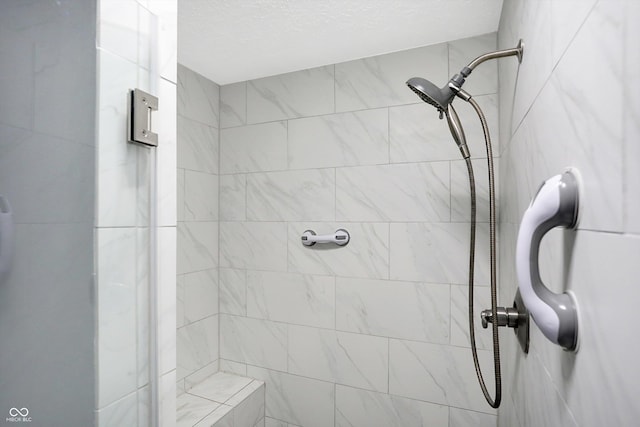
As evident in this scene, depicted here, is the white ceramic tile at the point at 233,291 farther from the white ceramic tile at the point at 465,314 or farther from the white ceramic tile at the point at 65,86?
the white ceramic tile at the point at 65,86

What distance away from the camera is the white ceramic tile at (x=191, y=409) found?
4.84ft

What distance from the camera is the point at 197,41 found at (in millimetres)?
1530

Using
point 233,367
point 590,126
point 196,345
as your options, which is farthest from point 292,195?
point 590,126

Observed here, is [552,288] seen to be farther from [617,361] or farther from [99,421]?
[99,421]

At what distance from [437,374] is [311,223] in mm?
966

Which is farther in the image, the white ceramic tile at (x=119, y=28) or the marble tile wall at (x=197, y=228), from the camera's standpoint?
the marble tile wall at (x=197, y=228)

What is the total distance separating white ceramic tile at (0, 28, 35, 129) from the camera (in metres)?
0.48

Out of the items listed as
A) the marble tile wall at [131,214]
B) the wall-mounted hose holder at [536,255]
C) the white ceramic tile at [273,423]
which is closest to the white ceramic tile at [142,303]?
the marble tile wall at [131,214]

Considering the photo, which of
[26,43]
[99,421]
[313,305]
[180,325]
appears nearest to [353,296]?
[313,305]

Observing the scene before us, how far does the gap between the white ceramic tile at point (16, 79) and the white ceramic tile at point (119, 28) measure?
112mm

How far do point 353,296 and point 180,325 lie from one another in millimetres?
948

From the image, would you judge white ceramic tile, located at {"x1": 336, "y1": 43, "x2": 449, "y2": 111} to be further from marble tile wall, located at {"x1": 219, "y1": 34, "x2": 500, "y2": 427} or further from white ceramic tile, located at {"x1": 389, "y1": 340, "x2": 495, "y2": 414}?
white ceramic tile, located at {"x1": 389, "y1": 340, "x2": 495, "y2": 414}

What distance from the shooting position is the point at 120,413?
1.98 ft

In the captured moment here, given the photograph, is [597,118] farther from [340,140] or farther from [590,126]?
[340,140]
